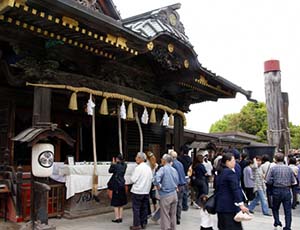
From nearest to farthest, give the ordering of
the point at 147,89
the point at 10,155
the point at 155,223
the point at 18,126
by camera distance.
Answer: the point at 155,223, the point at 10,155, the point at 18,126, the point at 147,89

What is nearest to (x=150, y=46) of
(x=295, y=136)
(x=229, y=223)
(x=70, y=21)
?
(x=70, y=21)

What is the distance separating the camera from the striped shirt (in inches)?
268

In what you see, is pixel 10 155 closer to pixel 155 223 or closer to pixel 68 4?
pixel 155 223

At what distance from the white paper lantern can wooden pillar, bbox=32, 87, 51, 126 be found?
50cm

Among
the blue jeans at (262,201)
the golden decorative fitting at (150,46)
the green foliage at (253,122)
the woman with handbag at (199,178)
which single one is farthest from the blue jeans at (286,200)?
the green foliage at (253,122)

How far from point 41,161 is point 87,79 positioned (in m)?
2.21

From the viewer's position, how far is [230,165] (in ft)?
16.0

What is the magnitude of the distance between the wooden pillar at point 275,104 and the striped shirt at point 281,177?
3096mm

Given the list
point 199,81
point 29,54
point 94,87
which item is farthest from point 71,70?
point 199,81

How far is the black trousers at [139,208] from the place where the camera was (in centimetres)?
673

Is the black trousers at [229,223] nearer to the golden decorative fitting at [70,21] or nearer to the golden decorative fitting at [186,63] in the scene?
the golden decorative fitting at [70,21]

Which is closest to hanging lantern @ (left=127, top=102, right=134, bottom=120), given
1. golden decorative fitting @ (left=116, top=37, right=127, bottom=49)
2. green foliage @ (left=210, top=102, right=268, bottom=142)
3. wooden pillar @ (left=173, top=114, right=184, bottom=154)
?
golden decorative fitting @ (left=116, top=37, right=127, bottom=49)

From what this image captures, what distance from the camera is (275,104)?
9664 millimetres

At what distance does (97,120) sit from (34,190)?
16.4 feet
